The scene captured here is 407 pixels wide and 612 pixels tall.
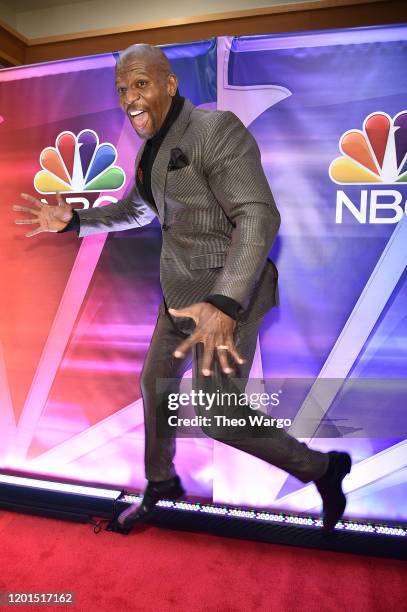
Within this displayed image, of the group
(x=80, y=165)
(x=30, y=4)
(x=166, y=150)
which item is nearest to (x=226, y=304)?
(x=166, y=150)

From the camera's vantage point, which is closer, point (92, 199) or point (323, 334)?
point (323, 334)

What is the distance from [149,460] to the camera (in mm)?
1919

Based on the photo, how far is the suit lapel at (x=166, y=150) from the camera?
1.57m

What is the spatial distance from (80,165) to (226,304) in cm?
138

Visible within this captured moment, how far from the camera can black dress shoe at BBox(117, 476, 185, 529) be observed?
1.96 meters

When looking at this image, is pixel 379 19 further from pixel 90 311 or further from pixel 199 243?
pixel 90 311

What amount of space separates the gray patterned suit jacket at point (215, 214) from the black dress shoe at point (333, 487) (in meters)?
0.74

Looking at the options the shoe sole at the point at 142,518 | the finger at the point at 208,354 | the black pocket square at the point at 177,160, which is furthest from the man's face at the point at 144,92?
the shoe sole at the point at 142,518

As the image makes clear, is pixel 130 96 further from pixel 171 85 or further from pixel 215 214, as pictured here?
pixel 215 214

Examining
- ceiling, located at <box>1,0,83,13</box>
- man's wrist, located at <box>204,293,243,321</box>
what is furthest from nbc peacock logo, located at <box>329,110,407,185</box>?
ceiling, located at <box>1,0,83,13</box>

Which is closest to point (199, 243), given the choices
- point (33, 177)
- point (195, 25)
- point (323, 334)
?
point (323, 334)

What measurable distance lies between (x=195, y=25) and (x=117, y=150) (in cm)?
154

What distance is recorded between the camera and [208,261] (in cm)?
157

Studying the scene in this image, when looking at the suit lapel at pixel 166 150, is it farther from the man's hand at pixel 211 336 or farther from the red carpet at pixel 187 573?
the red carpet at pixel 187 573
